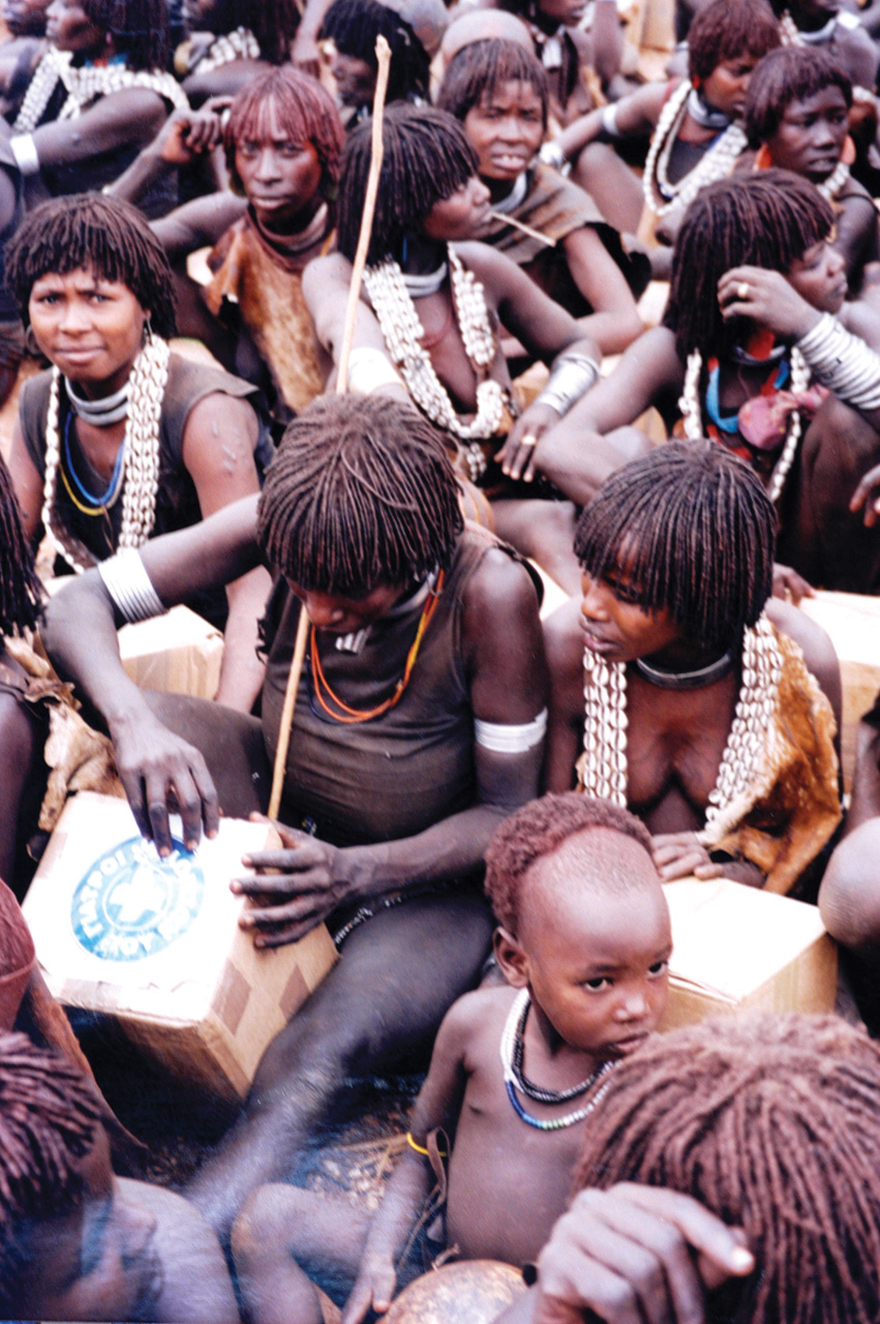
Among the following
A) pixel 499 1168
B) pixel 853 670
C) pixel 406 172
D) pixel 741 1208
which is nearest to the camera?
pixel 741 1208

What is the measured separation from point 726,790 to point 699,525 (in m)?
0.53

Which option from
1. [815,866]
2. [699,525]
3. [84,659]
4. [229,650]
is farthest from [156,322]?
[815,866]

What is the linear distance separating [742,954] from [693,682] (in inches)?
21.0

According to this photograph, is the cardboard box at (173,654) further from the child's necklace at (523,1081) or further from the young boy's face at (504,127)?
the young boy's face at (504,127)

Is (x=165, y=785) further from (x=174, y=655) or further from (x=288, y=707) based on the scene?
(x=174, y=655)

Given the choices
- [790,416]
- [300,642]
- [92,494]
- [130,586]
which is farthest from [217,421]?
[790,416]

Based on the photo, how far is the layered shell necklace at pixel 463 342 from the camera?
358 centimetres

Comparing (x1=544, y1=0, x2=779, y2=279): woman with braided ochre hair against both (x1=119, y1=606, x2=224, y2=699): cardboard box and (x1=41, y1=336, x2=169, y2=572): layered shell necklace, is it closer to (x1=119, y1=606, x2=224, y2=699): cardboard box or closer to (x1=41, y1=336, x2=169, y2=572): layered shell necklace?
(x1=41, y1=336, x2=169, y2=572): layered shell necklace

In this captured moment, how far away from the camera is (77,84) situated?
4988 millimetres

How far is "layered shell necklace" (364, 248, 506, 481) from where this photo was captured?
141 inches

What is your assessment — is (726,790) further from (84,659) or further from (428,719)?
(84,659)

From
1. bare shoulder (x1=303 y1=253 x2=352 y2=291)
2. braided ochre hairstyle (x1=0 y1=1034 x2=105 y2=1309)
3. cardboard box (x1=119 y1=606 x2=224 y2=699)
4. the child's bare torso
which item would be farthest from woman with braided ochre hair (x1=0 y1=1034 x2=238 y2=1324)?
bare shoulder (x1=303 y1=253 x2=352 y2=291)

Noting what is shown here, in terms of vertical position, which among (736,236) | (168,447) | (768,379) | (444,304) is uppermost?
(736,236)

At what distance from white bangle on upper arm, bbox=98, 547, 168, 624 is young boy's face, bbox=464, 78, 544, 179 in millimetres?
2290
